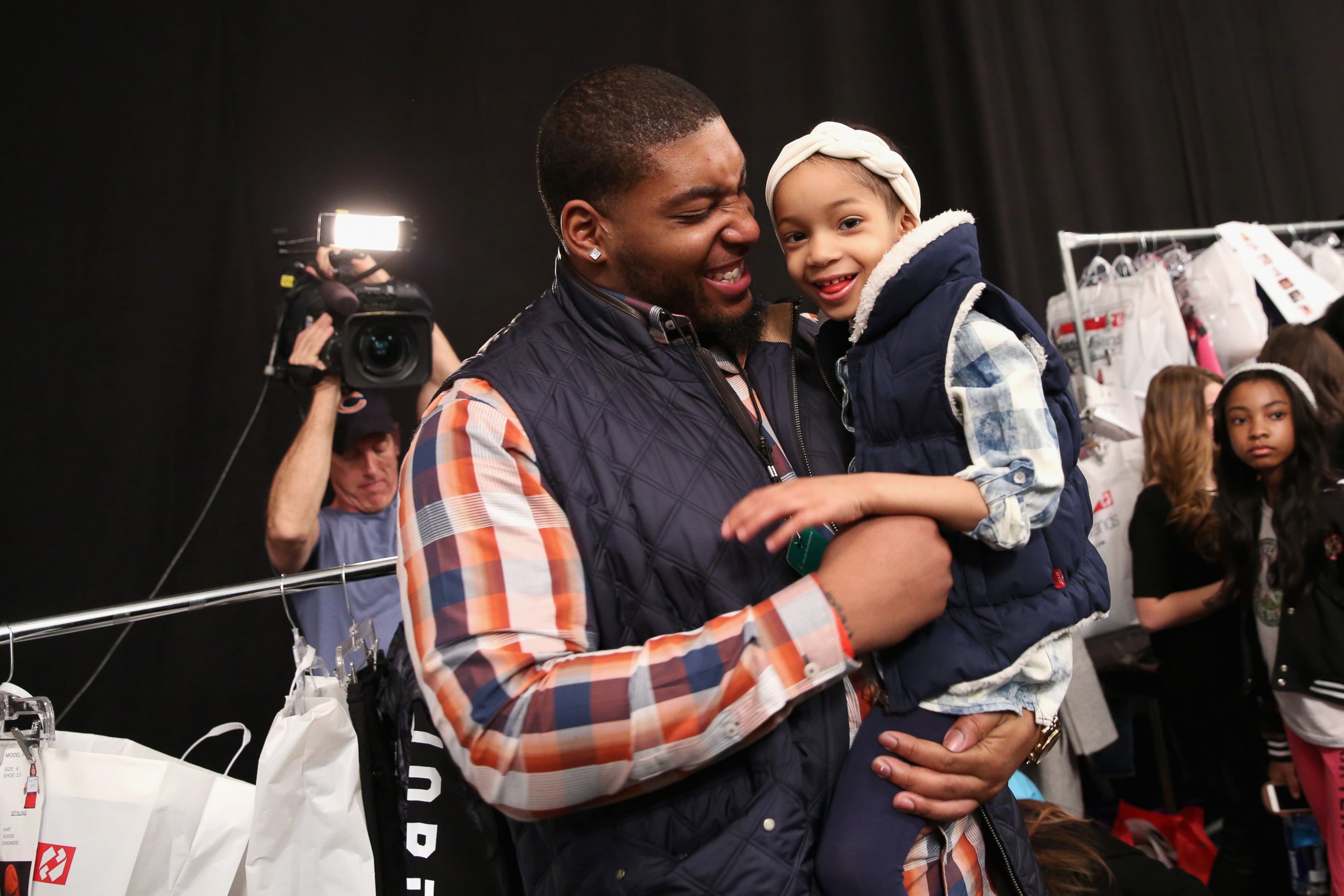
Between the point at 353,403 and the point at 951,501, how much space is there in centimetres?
189

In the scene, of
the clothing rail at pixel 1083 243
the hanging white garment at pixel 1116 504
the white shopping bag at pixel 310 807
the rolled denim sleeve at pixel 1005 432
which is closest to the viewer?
the rolled denim sleeve at pixel 1005 432

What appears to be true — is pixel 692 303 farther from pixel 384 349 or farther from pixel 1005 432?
pixel 384 349

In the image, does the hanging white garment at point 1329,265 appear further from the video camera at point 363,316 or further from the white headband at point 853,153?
the video camera at point 363,316

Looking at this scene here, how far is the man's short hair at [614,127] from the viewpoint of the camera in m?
1.23

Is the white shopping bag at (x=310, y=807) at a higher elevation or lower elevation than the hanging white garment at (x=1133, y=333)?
lower

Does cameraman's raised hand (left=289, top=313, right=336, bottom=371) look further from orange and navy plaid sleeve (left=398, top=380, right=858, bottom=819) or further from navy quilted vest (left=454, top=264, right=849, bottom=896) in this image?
orange and navy plaid sleeve (left=398, top=380, right=858, bottom=819)

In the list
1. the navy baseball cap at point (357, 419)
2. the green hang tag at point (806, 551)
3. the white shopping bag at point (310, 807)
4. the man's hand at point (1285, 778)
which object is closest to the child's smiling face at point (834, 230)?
the green hang tag at point (806, 551)

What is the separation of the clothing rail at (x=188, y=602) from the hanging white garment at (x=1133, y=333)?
279 cm

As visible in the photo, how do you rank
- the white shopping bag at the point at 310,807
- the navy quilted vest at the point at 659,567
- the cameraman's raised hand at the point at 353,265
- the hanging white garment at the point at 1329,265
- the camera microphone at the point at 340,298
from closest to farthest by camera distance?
the navy quilted vest at the point at 659,567
the white shopping bag at the point at 310,807
the camera microphone at the point at 340,298
the cameraman's raised hand at the point at 353,265
the hanging white garment at the point at 1329,265

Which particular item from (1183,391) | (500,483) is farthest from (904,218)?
→ (1183,391)

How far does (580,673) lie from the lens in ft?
2.82

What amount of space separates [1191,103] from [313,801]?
15.8 ft

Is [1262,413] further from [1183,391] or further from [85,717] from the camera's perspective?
[85,717]

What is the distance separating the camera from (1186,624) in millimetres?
2826
